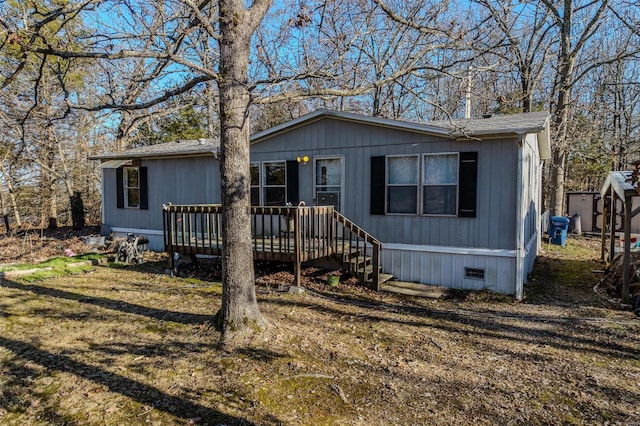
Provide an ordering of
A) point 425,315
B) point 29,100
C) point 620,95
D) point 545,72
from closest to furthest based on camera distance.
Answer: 1. point 425,315
2. point 29,100
3. point 545,72
4. point 620,95

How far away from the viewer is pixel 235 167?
179 inches

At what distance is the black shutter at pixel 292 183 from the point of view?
920cm

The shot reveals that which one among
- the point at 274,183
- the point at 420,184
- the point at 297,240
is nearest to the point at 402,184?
the point at 420,184

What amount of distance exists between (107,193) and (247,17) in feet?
32.8

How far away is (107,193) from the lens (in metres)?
12.6

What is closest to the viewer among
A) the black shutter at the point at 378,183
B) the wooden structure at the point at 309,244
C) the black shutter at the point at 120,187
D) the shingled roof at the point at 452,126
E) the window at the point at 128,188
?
the shingled roof at the point at 452,126

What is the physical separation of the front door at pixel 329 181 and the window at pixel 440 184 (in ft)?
6.07

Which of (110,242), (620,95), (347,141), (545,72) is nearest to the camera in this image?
(347,141)

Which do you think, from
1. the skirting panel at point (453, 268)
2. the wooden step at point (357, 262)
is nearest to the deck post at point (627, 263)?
the skirting panel at point (453, 268)

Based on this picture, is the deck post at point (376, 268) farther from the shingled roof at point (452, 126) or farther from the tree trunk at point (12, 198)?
the tree trunk at point (12, 198)

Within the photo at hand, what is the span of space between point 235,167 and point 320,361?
2.32 m

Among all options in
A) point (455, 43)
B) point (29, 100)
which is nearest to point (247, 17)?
point (455, 43)

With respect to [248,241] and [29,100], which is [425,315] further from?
[29,100]

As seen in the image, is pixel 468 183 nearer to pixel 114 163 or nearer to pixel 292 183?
pixel 292 183
